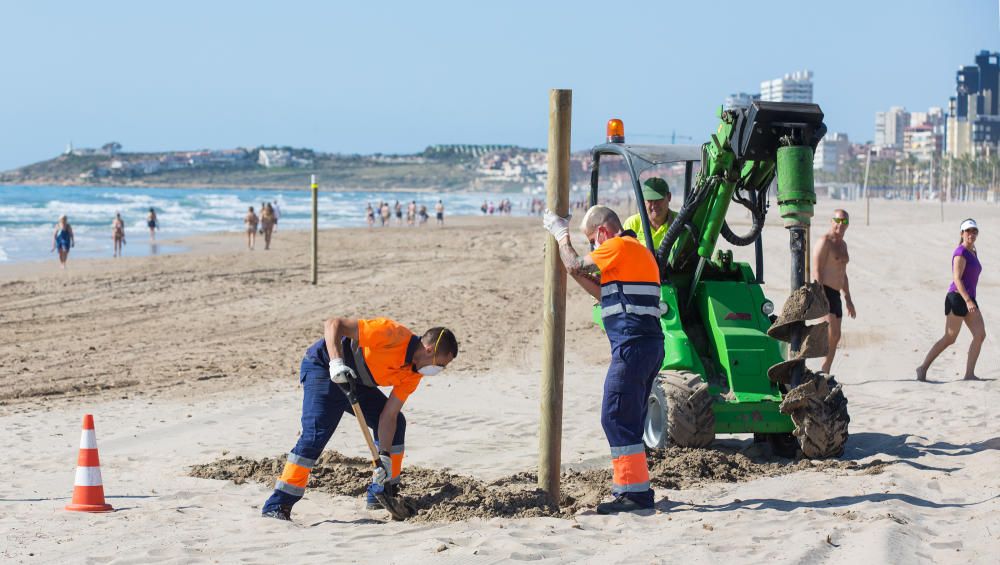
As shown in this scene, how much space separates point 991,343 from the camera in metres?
13.9

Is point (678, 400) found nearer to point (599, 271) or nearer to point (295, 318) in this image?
point (599, 271)

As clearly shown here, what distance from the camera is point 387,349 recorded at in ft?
22.2

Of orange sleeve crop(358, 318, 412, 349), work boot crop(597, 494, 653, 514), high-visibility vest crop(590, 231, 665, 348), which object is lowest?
work boot crop(597, 494, 653, 514)

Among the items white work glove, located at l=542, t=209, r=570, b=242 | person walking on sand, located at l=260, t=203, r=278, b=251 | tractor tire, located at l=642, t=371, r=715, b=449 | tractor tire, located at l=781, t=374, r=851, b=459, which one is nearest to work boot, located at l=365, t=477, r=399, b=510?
white work glove, located at l=542, t=209, r=570, b=242

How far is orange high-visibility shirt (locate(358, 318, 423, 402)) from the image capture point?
6.74 metres

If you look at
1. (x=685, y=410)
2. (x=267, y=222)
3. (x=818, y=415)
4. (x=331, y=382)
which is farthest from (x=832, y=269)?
(x=267, y=222)

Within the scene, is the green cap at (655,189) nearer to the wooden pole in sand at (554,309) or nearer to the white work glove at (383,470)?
the wooden pole in sand at (554,309)

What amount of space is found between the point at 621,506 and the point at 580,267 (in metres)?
1.45

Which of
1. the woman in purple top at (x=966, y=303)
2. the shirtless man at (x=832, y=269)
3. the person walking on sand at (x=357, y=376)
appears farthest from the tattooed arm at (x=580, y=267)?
the woman in purple top at (x=966, y=303)

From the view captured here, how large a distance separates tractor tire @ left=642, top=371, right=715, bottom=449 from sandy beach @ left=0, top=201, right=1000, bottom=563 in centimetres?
17

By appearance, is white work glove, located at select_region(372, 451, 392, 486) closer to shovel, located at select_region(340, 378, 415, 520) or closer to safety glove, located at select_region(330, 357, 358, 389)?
shovel, located at select_region(340, 378, 415, 520)

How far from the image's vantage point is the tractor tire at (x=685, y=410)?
26.7 ft

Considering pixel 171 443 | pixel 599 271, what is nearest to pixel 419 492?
pixel 599 271

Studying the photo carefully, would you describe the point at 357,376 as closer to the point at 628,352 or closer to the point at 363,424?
the point at 363,424
